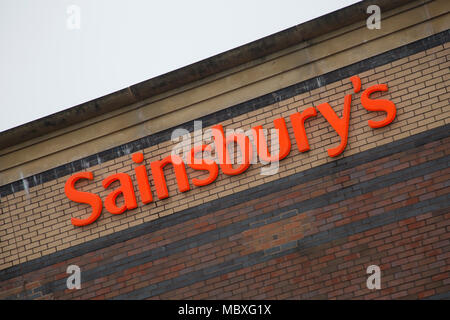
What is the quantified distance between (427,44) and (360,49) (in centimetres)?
94

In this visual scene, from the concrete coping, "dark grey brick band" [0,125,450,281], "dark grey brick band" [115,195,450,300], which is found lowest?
"dark grey brick band" [115,195,450,300]

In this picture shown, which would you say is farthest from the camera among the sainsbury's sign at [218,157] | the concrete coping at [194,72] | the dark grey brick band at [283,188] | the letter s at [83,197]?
the letter s at [83,197]

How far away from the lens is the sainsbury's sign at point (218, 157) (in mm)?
8219

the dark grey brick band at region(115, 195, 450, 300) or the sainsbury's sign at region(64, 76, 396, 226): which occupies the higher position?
the sainsbury's sign at region(64, 76, 396, 226)

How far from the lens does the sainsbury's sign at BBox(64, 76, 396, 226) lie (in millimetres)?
8219

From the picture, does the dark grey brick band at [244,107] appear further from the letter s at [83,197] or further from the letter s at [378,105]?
the letter s at [378,105]

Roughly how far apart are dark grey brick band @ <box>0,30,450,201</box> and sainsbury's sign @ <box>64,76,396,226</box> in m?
0.16

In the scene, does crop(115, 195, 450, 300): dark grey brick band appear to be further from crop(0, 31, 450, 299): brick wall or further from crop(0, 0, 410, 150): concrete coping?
crop(0, 0, 410, 150): concrete coping

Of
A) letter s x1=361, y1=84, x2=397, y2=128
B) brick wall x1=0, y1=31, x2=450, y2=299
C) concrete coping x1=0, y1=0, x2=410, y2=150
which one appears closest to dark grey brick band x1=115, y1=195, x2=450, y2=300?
brick wall x1=0, y1=31, x2=450, y2=299

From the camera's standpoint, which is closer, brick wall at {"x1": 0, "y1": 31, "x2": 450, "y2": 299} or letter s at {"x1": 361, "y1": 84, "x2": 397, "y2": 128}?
brick wall at {"x1": 0, "y1": 31, "x2": 450, "y2": 299}

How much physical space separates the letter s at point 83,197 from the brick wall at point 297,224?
100 millimetres

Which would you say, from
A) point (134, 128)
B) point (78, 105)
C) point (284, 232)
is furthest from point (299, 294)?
point (78, 105)

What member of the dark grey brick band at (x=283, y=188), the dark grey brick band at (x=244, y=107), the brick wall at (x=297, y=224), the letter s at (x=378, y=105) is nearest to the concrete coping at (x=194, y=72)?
the dark grey brick band at (x=244, y=107)

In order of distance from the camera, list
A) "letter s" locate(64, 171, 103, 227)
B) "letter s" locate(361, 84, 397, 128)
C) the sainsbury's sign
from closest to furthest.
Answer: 1. "letter s" locate(361, 84, 397, 128)
2. the sainsbury's sign
3. "letter s" locate(64, 171, 103, 227)
